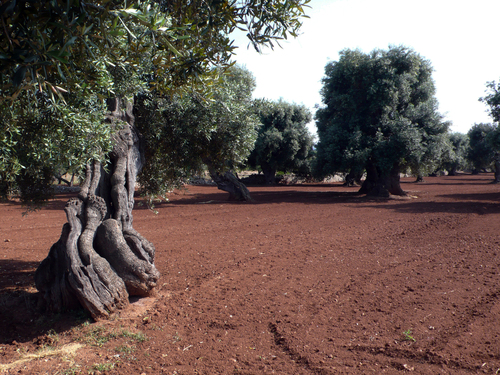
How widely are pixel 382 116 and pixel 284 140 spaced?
12888 mm

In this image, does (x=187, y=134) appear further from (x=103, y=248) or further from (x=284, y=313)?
(x=284, y=313)

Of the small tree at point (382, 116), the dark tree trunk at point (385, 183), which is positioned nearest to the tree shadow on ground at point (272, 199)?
the dark tree trunk at point (385, 183)

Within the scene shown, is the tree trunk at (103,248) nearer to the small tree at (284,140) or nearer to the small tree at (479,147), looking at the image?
the small tree at (284,140)

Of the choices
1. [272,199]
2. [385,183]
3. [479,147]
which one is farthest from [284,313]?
[479,147]

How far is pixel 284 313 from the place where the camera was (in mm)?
5781

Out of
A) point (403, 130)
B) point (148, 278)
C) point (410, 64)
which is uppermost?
point (410, 64)

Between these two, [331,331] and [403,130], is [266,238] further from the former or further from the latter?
[403,130]

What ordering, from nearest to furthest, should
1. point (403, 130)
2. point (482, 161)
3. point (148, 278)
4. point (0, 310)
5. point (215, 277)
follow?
point (0, 310), point (148, 278), point (215, 277), point (403, 130), point (482, 161)

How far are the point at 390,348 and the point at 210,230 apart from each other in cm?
900

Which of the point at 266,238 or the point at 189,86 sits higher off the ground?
the point at 189,86

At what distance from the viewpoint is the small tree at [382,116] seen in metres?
22.2

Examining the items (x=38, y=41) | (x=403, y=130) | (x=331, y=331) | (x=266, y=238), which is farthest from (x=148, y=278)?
(x=403, y=130)

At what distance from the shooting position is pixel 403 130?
22125mm

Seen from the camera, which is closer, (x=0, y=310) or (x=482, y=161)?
(x=0, y=310)
